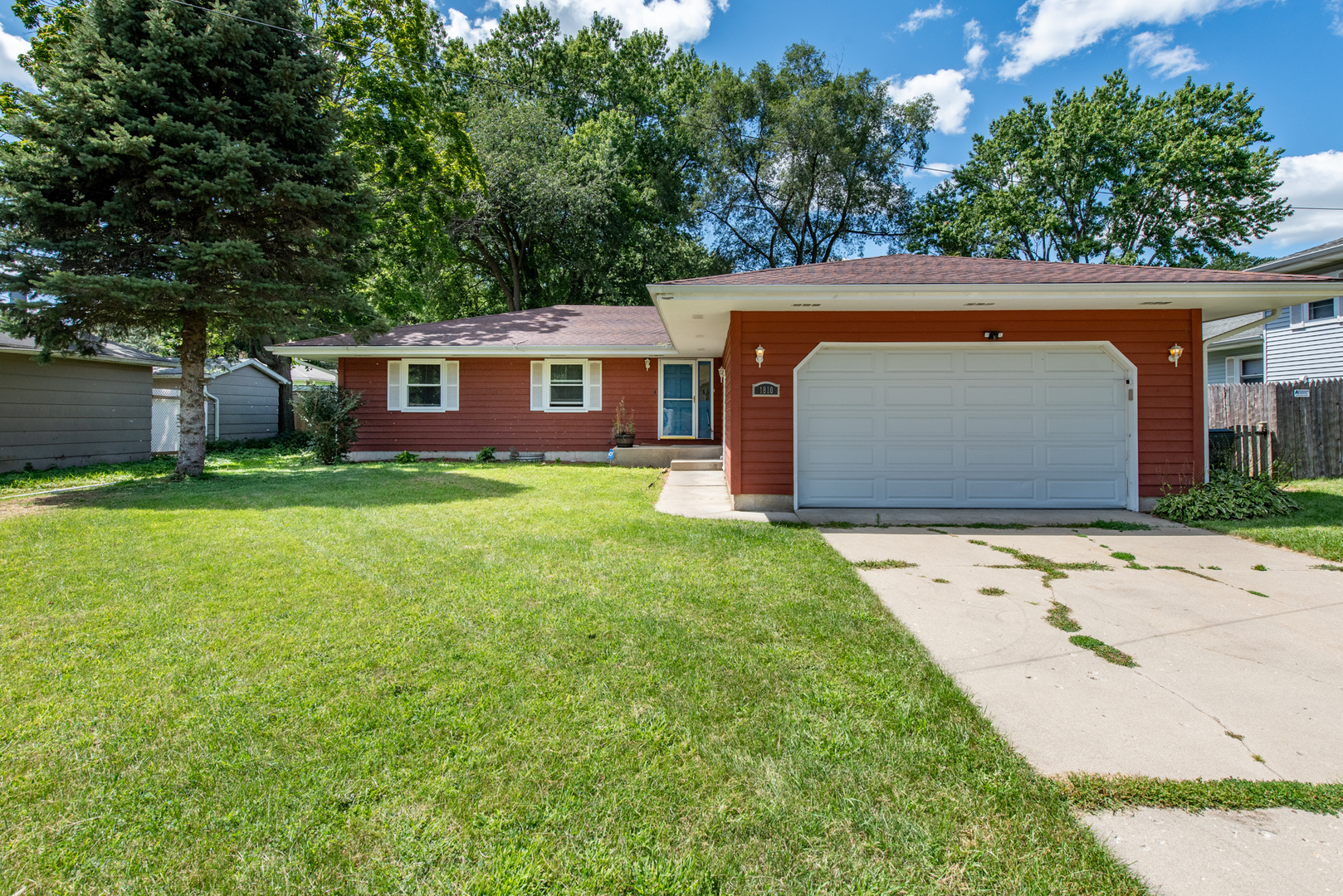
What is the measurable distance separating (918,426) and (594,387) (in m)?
→ 7.62

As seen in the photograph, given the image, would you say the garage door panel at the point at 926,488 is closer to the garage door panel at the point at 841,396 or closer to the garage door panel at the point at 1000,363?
the garage door panel at the point at 841,396

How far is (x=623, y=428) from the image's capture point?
→ 13016 millimetres

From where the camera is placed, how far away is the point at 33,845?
1706 mm

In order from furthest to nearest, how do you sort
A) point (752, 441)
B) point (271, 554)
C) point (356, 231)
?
1. point (356, 231)
2. point (752, 441)
3. point (271, 554)

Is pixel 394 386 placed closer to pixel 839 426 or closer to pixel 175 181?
pixel 175 181

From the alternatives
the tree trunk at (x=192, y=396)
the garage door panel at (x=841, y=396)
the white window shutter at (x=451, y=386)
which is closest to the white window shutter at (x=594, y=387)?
the white window shutter at (x=451, y=386)

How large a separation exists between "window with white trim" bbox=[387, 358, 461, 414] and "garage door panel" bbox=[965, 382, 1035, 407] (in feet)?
33.6

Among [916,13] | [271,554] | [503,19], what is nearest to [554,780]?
[271,554]

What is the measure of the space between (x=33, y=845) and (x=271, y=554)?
3476mm

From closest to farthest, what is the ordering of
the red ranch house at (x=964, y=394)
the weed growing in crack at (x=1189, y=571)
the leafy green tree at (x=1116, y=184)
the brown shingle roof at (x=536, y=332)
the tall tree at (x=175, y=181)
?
the weed growing in crack at (x=1189, y=571) → the red ranch house at (x=964, y=394) → the tall tree at (x=175, y=181) → the brown shingle roof at (x=536, y=332) → the leafy green tree at (x=1116, y=184)

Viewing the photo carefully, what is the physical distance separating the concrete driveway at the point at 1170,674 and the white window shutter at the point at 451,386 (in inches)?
410

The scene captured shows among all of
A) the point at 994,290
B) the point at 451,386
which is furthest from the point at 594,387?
the point at 994,290

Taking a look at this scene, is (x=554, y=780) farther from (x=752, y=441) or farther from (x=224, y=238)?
(x=224, y=238)

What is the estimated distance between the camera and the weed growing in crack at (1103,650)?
120 inches
